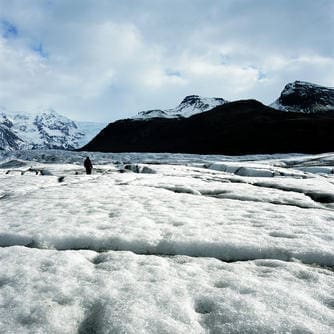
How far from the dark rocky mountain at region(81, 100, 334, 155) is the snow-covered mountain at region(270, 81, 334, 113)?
1356 inches

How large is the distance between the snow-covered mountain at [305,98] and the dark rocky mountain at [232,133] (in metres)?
34.4

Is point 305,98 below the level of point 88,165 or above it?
above

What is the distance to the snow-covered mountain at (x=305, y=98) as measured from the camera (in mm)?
149625

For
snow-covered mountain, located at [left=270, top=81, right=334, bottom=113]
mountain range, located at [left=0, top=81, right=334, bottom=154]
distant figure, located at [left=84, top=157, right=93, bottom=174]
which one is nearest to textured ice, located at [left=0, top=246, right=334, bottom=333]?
distant figure, located at [left=84, top=157, right=93, bottom=174]

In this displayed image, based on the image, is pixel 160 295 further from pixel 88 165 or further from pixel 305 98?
pixel 305 98

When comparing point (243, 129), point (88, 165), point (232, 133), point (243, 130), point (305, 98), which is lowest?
point (88, 165)

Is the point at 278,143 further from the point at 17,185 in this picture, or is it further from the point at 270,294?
the point at 270,294

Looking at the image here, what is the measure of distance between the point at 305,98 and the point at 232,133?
74.2m

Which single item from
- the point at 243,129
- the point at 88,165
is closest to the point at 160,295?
the point at 88,165

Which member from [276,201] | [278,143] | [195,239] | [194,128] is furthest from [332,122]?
[195,239]

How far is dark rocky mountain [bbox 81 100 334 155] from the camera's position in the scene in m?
88.6

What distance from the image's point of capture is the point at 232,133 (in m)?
103

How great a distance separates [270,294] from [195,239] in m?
2.38

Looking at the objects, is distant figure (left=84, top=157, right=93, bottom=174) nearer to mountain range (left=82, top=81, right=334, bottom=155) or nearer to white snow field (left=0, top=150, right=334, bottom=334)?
white snow field (left=0, top=150, right=334, bottom=334)
